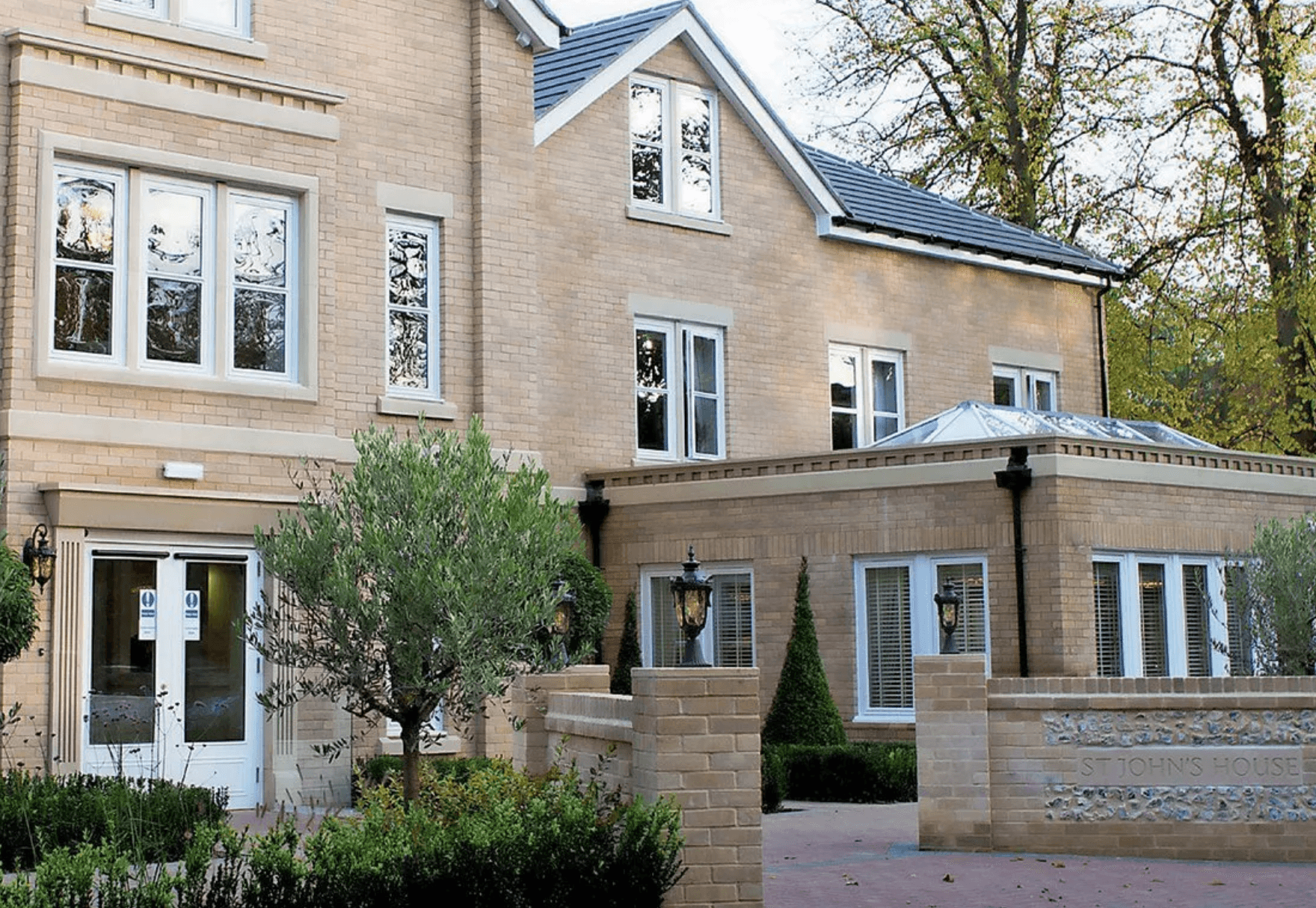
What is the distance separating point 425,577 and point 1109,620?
31.5 ft

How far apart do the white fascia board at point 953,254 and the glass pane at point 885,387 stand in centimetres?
168

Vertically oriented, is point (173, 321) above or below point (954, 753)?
above

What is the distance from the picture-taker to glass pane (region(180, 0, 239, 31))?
58.3 ft

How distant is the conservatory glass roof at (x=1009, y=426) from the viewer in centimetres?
2289

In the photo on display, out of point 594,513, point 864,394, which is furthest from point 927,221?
point 594,513

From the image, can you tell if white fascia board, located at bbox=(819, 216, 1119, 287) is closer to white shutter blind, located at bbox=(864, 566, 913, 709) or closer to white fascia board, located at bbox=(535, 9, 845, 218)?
white fascia board, located at bbox=(535, 9, 845, 218)

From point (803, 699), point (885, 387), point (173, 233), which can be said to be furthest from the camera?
point (885, 387)

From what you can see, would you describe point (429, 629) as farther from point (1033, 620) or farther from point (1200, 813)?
point (1033, 620)

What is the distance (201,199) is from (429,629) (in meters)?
6.46

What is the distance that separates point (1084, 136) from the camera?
36.7 metres

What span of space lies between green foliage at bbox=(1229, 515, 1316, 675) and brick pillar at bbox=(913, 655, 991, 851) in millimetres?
6253

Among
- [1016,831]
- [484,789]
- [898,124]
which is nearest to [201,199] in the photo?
[484,789]

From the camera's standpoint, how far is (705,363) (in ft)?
77.0

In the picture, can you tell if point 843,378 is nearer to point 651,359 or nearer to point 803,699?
point 651,359
